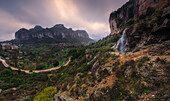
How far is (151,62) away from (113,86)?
589 cm

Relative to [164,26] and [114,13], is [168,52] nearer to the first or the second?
[164,26]

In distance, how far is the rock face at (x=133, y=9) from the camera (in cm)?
2700

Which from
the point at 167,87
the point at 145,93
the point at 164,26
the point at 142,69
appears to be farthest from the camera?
the point at 164,26

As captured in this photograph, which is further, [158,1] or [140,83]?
[158,1]

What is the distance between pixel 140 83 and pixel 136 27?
15.1 m

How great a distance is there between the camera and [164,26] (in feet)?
38.1

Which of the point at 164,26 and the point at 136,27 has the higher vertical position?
the point at 136,27

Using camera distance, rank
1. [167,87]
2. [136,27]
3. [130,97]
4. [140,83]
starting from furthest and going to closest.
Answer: [136,27], [140,83], [130,97], [167,87]

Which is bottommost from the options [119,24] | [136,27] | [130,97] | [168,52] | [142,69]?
[130,97]

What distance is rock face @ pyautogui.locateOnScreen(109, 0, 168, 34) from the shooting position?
88.6ft

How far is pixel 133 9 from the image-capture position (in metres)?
48.4

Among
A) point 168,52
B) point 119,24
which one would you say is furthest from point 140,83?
point 119,24

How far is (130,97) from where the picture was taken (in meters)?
6.32

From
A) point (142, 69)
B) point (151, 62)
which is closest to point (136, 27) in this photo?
point (151, 62)
